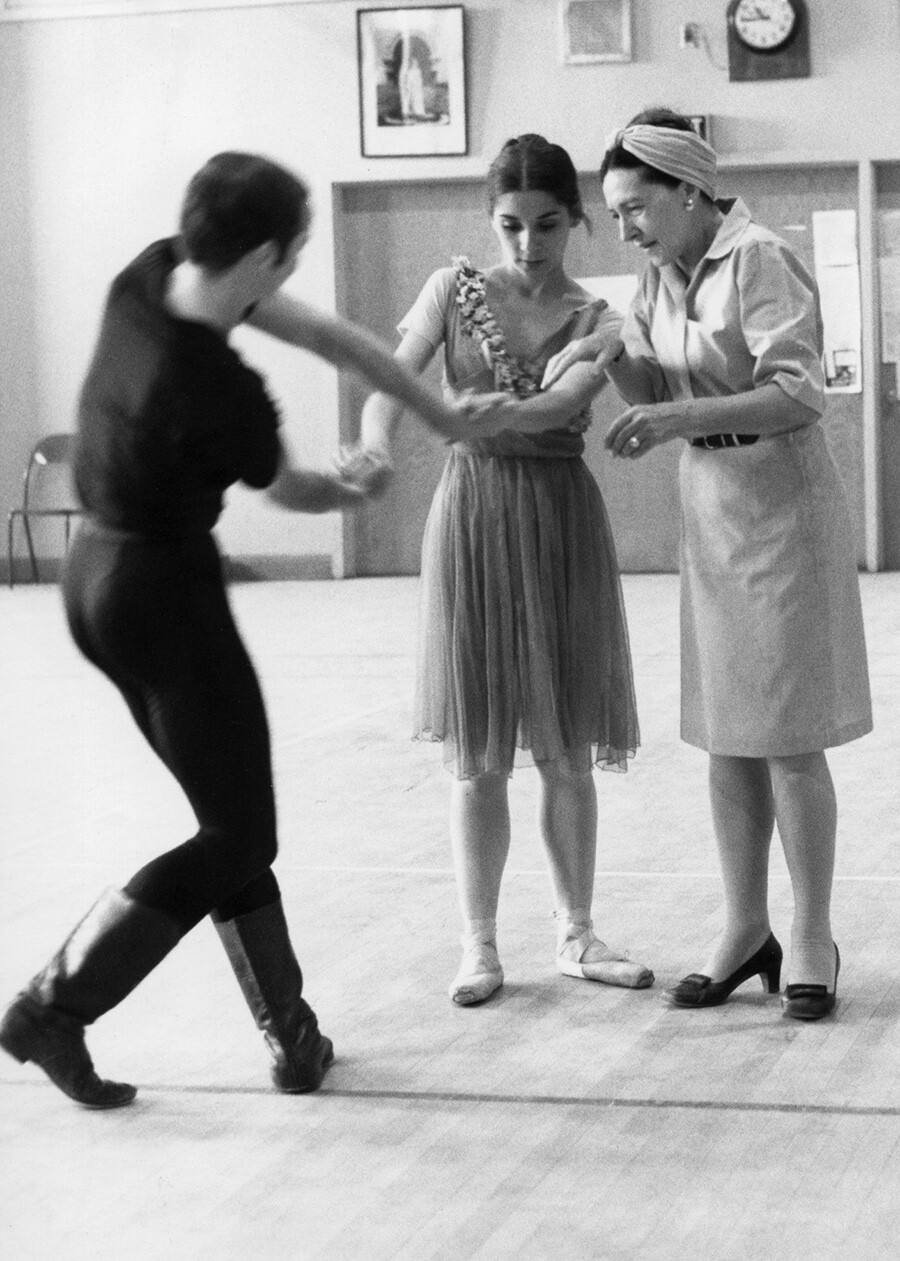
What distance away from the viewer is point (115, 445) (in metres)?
2.31

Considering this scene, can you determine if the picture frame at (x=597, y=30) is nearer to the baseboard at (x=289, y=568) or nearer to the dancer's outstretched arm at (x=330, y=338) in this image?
the baseboard at (x=289, y=568)

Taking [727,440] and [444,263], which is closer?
[727,440]

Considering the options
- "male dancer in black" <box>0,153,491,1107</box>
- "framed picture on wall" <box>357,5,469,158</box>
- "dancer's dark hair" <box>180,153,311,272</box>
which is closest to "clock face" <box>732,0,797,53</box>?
"framed picture on wall" <box>357,5,469,158</box>

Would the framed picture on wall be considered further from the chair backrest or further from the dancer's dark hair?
the dancer's dark hair

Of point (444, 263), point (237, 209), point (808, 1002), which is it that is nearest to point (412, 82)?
point (444, 263)

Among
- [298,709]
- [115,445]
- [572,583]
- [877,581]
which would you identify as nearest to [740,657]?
[572,583]

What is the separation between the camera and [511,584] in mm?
3092

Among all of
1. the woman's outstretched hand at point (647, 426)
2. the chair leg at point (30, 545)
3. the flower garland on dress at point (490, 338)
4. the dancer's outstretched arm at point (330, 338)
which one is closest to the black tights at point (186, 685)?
the dancer's outstretched arm at point (330, 338)

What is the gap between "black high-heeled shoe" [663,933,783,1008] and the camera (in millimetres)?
2973

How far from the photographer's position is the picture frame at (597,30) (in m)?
9.77

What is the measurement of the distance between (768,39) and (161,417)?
8059 millimetres

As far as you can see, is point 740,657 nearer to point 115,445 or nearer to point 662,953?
point 662,953

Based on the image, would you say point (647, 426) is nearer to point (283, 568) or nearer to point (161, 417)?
point (161, 417)

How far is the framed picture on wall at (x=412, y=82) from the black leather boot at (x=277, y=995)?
7902 millimetres
